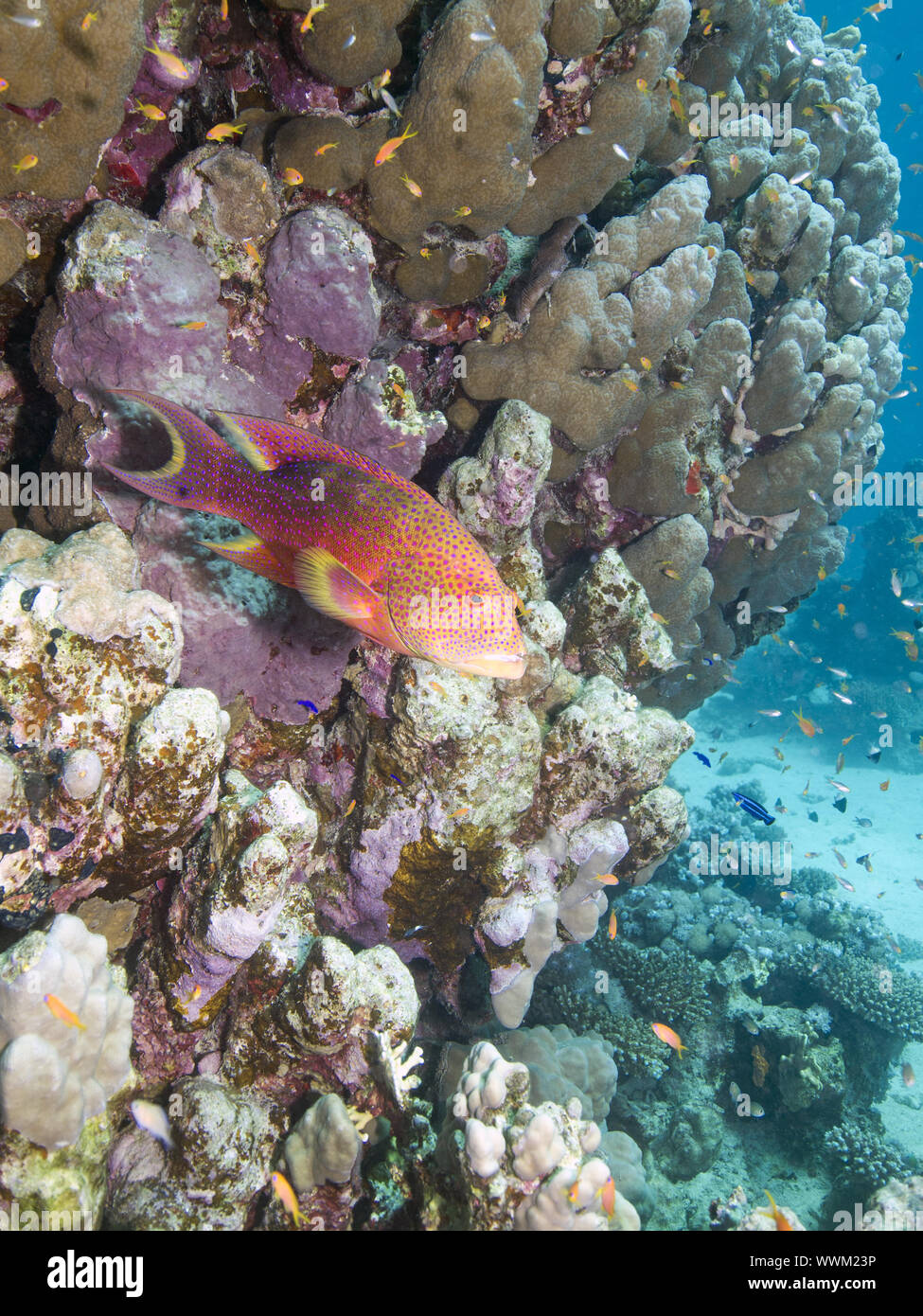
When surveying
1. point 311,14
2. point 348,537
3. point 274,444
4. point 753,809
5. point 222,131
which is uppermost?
point 311,14

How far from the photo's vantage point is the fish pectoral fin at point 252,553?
8.51 feet

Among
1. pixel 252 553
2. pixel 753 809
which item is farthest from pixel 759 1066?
pixel 252 553

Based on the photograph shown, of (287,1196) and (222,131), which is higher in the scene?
(222,131)

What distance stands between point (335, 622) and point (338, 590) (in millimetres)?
2005

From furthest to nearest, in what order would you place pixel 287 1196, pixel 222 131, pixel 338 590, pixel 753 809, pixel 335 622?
pixel 753 809 < pixel 335 622 < pixel 222 131 < pixel 287 1196 < pixel 338 590

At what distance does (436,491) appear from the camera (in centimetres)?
491

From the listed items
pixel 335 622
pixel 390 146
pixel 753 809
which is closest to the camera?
pixel 390 146

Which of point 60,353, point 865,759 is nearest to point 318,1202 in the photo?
point 60,353

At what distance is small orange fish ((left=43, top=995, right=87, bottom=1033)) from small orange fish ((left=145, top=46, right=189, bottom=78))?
490cm

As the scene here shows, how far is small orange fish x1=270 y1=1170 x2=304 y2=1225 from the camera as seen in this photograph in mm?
3021

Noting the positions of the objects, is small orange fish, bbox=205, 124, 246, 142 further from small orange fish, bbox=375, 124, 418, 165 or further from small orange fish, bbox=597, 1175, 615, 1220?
small orange fish, bbox=597, 1175, 615, 1220

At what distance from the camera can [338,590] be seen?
233 cm

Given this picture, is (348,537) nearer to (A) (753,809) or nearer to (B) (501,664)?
(B) (501,664)
